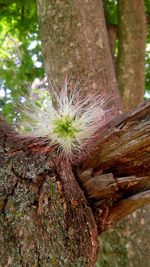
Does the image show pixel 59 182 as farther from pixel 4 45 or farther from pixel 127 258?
pixel 4 45

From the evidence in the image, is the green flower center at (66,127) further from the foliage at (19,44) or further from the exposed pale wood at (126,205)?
the foliage at (19,44)

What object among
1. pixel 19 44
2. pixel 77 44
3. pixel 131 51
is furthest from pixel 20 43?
pixel 77 44

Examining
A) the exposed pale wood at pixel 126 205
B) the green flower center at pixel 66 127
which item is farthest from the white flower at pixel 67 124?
the exposed pale wood at pixel 126 205

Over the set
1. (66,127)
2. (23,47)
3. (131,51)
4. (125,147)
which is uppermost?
(23,47)

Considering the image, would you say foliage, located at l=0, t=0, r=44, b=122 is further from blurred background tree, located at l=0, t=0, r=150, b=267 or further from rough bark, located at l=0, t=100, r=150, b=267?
rough bark, located at l=0, t=100, r=150, b=267

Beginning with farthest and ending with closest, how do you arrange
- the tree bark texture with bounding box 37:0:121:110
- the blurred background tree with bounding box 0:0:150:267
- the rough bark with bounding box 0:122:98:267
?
the blurred background tree with bounding box 0:0:150:267, the tree bark texture with bounding box 37:0:121:110, the rough bark with bounding box 0:122:98:267

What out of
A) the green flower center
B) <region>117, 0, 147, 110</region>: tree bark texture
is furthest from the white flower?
<region>117, 0, 147, 110</region>: tree bark texture

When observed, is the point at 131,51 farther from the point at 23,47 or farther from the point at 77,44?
the point at 23,47
